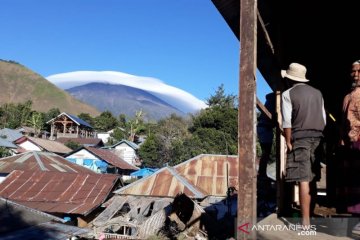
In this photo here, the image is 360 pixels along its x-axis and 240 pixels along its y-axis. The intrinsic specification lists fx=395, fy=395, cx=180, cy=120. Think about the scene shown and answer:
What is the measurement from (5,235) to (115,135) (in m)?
49.9

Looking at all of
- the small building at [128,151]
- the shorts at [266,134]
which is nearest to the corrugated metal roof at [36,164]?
the small building at [128,151]

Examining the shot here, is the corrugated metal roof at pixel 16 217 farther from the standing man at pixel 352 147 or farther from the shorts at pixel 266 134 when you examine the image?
the standing man at pixel 352 147

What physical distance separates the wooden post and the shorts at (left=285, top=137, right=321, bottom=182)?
47 centimetres

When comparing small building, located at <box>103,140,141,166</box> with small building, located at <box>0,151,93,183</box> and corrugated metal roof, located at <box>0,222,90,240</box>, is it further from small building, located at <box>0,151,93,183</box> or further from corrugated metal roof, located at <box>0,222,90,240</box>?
corrugated metal roof, located at <box>0,222,90,240</box>

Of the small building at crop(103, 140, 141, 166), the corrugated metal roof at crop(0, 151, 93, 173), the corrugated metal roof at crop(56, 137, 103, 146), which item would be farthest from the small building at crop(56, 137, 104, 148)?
the corrugated metal roof at crop(0, 151, 93, 173)

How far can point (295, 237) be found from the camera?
297 centimetres

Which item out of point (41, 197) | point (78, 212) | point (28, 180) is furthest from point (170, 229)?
point (28, 180)

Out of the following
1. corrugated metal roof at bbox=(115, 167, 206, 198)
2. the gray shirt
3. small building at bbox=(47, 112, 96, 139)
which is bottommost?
corrugated metal roof at bbox=(115, 167, 206, 198)

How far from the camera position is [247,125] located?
9.84ft

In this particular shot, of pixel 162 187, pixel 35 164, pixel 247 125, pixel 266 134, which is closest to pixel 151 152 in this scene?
pixel 35 164

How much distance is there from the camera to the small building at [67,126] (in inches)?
2315

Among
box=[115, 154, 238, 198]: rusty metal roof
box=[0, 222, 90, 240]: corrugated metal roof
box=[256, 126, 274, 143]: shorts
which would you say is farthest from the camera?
box=[115, 154, 238, 198]: rusty metal roof

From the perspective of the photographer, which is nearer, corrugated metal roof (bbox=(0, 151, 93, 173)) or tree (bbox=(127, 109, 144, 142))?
corrugated metal roof (bbox=(0, 151, 93, 173))

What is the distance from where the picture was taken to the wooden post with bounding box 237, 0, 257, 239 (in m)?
2.89
